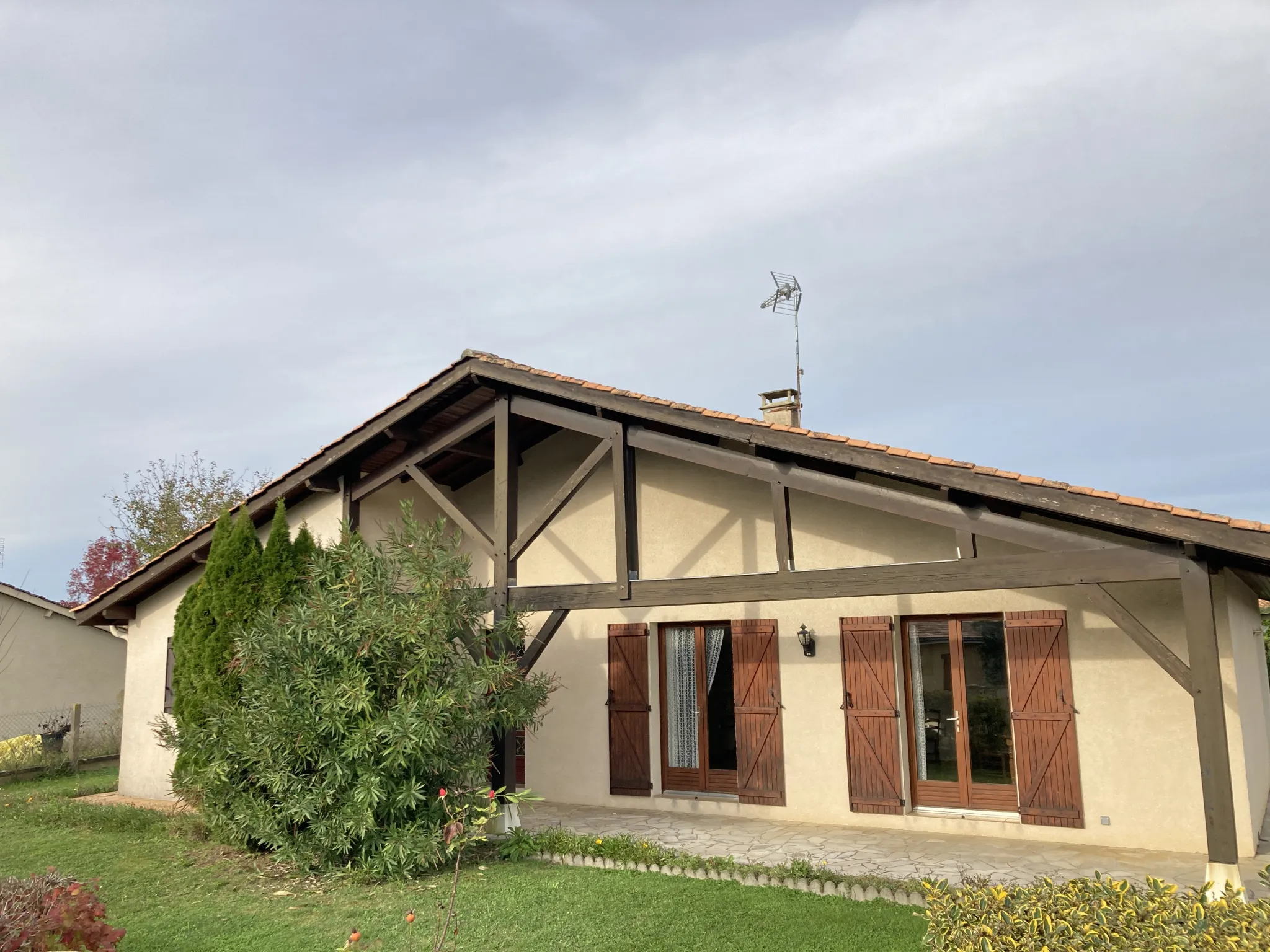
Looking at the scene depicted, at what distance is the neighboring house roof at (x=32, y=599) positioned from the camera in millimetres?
17000

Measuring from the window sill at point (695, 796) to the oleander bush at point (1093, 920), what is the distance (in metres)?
5.70

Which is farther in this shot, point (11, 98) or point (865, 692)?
point (11, 98)

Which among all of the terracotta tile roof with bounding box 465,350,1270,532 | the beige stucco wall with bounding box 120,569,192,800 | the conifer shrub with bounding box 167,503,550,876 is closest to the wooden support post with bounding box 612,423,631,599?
the terracotta tile roof with bounding box 465,350,1270,532

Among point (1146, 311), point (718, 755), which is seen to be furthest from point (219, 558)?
point (1146, 311)

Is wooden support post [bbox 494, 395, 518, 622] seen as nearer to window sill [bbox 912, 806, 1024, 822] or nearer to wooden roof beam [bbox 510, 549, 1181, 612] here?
wooden roof beam [bbox 510, 549, 1181, 612]

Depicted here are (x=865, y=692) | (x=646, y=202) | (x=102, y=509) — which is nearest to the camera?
(x=865, y=692)

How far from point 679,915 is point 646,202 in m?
10.8

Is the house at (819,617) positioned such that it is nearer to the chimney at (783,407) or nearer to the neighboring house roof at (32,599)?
the chimney at (783,407)

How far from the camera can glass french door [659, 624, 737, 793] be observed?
968 cm

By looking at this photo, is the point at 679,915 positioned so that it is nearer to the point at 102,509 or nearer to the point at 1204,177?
the point at 1204,177

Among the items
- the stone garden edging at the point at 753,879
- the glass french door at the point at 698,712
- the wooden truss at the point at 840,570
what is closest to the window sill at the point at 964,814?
the glass french door at the point at 698,712

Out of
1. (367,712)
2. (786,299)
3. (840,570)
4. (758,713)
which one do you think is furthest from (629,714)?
(786,299)

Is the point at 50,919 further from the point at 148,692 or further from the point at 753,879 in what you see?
the point at 148,692

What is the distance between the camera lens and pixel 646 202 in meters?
13.9
